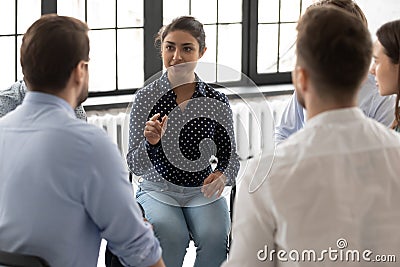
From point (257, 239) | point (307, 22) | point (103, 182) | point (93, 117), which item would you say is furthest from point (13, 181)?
point (93, 117)

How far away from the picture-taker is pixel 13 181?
83.0 inches

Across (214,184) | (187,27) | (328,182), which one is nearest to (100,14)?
(187,27)

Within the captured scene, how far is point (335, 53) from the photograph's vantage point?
1810mm

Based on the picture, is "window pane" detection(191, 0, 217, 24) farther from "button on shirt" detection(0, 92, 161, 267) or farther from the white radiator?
"button on shirt" detection(0, 92, 161, 267)

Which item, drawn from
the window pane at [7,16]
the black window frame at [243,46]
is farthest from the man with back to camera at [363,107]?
the window pane at [7,16]

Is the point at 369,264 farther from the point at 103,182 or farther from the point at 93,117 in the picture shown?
the point at 93,117

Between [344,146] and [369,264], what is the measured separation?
28 centimetres

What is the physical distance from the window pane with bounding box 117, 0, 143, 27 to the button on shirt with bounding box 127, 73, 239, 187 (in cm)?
172

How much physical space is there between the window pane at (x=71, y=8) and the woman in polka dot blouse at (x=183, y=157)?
5.16 ft

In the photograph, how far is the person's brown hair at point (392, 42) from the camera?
2.98 meters

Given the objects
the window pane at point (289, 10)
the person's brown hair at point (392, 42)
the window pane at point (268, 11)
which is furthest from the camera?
the window pane at point (289, 10)

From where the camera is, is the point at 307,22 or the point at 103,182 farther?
the point at 103,182

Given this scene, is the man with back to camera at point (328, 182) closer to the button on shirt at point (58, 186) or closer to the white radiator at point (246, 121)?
the button on shirt at point (58, 186)

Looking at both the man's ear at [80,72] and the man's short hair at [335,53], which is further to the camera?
the man's ear at [80,72]
